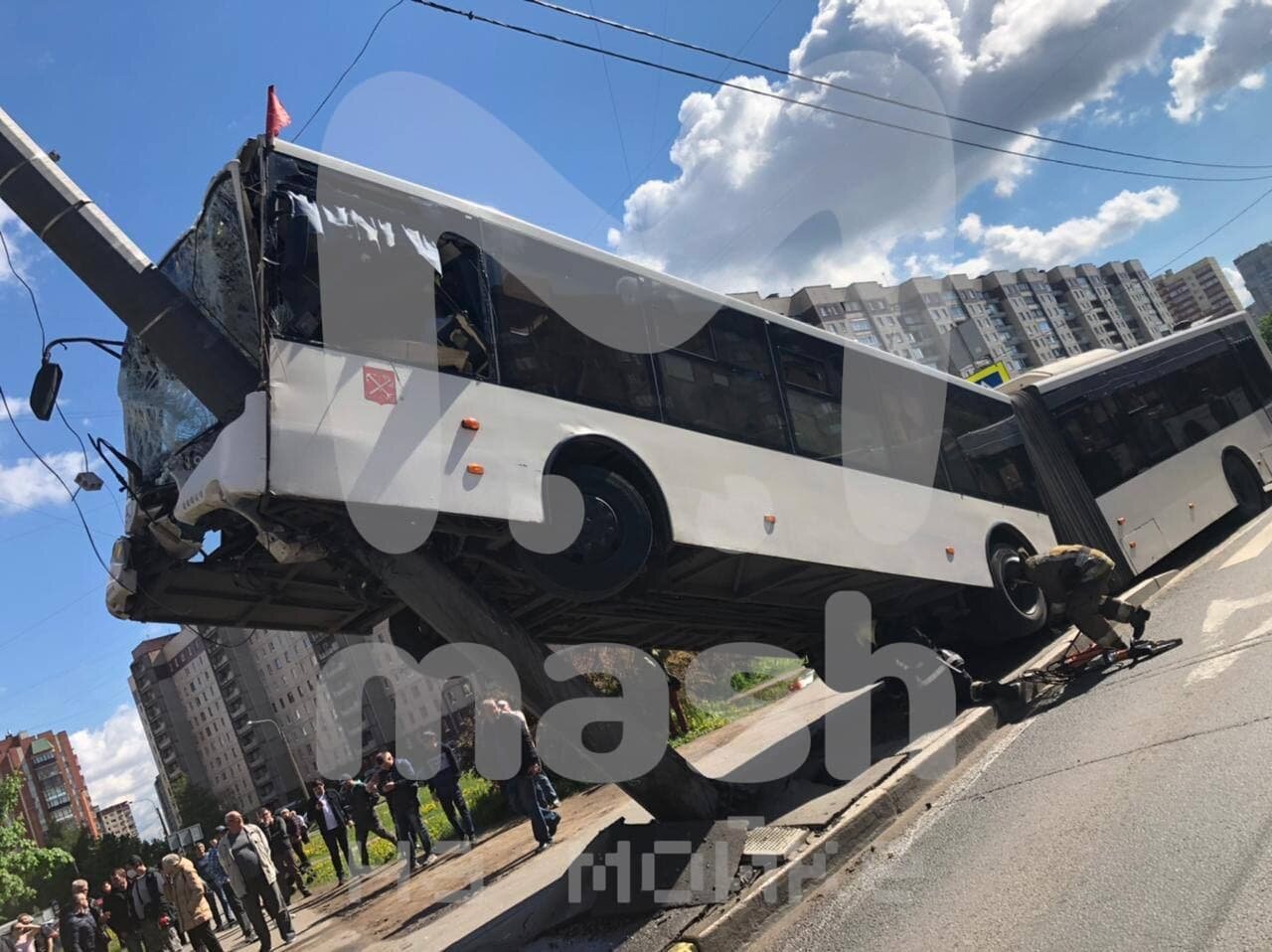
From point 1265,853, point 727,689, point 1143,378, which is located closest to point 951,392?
point 1143,378

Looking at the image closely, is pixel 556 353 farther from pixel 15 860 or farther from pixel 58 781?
pixel 58 781

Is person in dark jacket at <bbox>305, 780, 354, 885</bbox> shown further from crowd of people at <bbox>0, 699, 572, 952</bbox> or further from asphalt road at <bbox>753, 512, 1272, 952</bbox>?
asphalt road at <bbox>753, 512, 1272, 952</bbox>

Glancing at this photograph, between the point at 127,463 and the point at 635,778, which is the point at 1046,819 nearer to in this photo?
the point at 635,778

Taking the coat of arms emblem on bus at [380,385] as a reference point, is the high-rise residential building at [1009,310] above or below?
above

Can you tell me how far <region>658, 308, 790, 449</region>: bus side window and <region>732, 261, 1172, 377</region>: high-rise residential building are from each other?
6859 centimetres

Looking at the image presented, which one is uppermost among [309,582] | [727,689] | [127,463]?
[127,463]

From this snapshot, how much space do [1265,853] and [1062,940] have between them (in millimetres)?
954

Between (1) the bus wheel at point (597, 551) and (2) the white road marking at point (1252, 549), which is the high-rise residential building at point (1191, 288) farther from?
(1) the bus wheel at point (597, 551)

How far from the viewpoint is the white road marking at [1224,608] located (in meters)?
9.02

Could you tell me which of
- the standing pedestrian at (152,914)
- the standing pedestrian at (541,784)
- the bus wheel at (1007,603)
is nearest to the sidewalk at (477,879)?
the standing pedestrian at (541,784)

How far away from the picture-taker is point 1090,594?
9164mm

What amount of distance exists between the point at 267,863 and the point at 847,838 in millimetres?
7208

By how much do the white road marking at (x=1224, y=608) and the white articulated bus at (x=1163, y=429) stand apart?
2.89 m

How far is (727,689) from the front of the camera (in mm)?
20406
